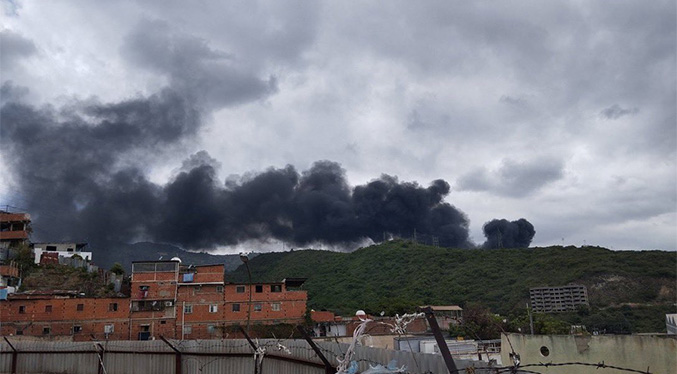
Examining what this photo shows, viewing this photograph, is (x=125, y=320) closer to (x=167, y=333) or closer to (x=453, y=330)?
(x=167, y=333)

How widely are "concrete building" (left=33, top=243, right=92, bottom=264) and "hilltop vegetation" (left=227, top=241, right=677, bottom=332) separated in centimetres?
2970

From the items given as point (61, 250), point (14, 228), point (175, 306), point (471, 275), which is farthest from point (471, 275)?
point (14, 228)

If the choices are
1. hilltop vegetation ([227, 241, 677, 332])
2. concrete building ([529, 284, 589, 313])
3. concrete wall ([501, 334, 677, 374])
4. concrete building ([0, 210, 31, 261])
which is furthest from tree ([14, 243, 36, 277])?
concrete building ([529, 284, 589, 313])

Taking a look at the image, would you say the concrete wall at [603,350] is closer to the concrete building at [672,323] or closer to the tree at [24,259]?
the concrete building at [672,323]

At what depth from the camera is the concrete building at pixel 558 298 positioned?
73.8 metres

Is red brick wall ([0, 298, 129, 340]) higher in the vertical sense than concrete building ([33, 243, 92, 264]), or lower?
lower

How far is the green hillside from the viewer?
77562 millimetres

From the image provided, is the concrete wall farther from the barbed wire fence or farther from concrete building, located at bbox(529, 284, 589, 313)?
concrete building, located at bbox(529, 284, 589, 313)

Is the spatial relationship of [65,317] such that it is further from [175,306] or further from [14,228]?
[14,228]

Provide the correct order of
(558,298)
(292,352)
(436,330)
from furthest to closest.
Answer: (558,298), (292,352), (436,330)

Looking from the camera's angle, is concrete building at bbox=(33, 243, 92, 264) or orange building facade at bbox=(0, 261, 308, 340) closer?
orange building facade at bbox=(0, 261, 308, 340)

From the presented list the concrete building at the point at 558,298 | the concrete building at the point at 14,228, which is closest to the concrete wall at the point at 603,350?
the concrete building at the point at 558,298

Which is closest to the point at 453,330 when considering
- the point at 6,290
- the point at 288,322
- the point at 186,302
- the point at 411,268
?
the point at 288,322

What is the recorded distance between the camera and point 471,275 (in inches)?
3671
